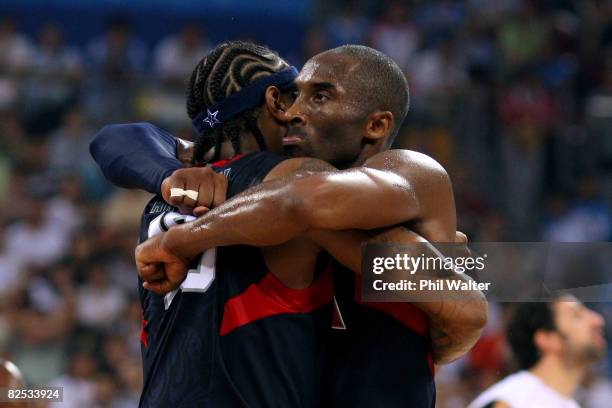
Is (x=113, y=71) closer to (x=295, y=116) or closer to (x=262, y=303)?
(x=295, y=116)

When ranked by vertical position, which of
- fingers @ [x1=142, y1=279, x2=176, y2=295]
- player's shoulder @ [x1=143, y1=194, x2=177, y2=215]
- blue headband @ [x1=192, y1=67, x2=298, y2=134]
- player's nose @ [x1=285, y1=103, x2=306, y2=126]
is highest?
blue headband @ [x1=192, y1=67, x2=298, y2=134]

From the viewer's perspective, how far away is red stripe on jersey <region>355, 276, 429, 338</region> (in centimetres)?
321

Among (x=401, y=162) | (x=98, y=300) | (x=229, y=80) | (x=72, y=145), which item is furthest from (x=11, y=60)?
(x=401, y=162)

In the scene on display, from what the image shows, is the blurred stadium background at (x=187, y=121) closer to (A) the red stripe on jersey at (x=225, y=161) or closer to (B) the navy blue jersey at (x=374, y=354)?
(B) the navy blue jersey at (x=374, y=354)

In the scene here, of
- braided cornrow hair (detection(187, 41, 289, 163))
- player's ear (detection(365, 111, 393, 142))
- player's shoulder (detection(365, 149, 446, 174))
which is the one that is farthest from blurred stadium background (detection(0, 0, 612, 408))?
player's shoulder (detection(365, 149, 446, 174))

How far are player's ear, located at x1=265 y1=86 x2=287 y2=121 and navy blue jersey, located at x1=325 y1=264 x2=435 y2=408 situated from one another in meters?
0.53

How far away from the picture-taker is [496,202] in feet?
33.8

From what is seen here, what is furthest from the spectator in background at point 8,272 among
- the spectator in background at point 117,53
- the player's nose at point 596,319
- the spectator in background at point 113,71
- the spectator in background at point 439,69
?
the player's nose at point 596,319

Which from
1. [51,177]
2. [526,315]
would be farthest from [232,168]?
[51,177]

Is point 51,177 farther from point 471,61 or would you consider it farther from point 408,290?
point 408,290

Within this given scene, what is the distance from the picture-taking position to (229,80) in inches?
130

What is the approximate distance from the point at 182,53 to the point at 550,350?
6645 mm

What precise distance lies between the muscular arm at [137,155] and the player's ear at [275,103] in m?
0.37

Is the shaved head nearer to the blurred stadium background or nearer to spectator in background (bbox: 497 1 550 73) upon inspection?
the blurred stadium background
